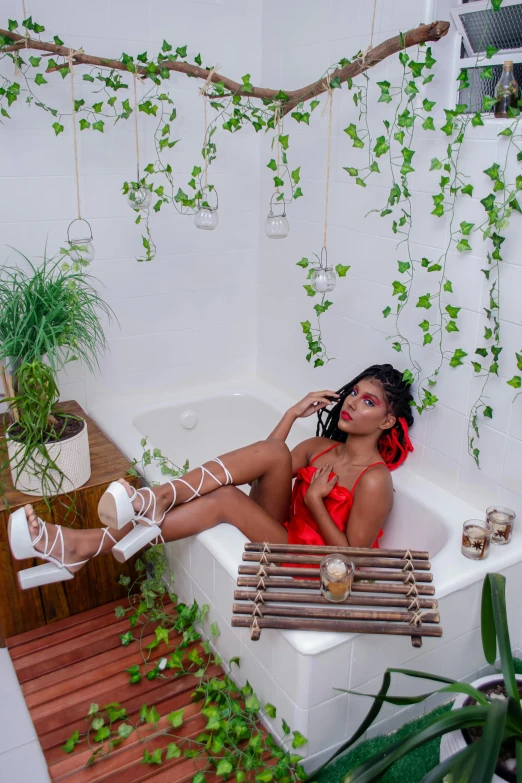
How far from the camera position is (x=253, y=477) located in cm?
234

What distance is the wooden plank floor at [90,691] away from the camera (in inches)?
76.0

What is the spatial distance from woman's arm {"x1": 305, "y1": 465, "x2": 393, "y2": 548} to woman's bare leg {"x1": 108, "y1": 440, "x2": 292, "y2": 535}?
0.17 meters

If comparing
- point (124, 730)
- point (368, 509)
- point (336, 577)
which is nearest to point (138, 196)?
point (368, 509)

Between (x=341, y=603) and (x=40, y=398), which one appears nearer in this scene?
(x=341, y=603)

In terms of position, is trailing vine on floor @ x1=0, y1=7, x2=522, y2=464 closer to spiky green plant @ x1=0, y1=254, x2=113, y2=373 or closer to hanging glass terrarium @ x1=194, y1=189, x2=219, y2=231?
hanging glass terrarium @ x1=194, y1=189, x2=219, y2=231

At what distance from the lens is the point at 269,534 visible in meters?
2.29

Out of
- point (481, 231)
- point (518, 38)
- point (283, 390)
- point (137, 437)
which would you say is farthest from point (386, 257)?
point (137, 437)

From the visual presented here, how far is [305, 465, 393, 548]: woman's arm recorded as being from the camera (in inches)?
87.0

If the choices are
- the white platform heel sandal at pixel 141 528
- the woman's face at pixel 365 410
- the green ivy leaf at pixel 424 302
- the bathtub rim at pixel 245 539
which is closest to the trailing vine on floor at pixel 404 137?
the green ivy leaf at pixel 424 302

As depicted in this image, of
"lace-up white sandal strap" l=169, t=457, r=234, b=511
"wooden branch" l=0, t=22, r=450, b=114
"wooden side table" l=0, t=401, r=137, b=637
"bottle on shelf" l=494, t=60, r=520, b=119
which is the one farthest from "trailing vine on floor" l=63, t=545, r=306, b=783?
"bottle on shelf" l=494, t=60, r=520, b=119

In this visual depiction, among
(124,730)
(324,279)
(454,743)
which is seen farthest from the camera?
(324,279)

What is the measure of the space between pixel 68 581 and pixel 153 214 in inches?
60.6

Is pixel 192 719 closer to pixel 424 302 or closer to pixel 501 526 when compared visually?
pixel 501 526

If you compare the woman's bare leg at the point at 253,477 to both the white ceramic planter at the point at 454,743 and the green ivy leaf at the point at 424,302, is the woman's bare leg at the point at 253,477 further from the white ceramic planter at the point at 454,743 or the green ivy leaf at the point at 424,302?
the white ceramic planter at the point at 454,743
